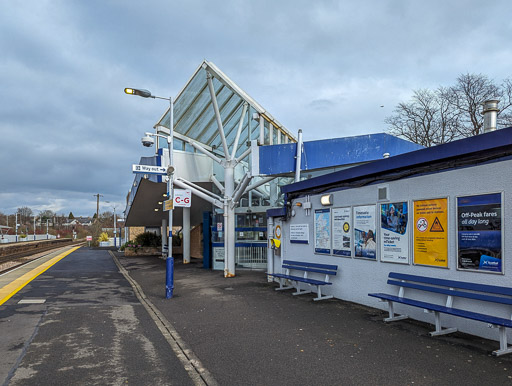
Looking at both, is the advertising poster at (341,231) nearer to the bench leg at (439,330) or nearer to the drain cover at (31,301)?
the bench leg at (439,330)

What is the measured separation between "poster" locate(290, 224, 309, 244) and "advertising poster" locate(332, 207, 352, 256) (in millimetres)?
1269

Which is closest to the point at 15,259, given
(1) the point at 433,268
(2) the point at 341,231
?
(2) the point at 341,231

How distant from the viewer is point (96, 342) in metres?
6.54

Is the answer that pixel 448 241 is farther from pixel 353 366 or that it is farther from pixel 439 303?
pixel 353 366

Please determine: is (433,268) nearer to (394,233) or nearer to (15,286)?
(394,233)

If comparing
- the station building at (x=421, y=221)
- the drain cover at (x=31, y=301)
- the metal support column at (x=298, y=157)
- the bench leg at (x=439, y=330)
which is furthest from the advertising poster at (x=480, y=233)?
the drain cover at (x=31, y=301)

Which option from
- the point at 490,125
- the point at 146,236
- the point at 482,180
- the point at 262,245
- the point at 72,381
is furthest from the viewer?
the point at 146,236

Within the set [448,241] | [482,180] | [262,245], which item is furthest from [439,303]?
[262,245]

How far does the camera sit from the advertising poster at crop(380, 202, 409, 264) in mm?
7641

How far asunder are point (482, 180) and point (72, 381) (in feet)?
20.9

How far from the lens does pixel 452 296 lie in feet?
21.1

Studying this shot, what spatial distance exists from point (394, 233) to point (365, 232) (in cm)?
89

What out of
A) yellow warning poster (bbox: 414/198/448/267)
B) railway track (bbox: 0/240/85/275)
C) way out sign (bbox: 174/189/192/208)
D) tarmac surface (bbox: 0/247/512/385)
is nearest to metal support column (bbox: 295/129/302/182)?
way out sign (bbox: 174/189/192/208)

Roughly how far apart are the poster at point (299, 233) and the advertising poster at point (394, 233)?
9.78ft
